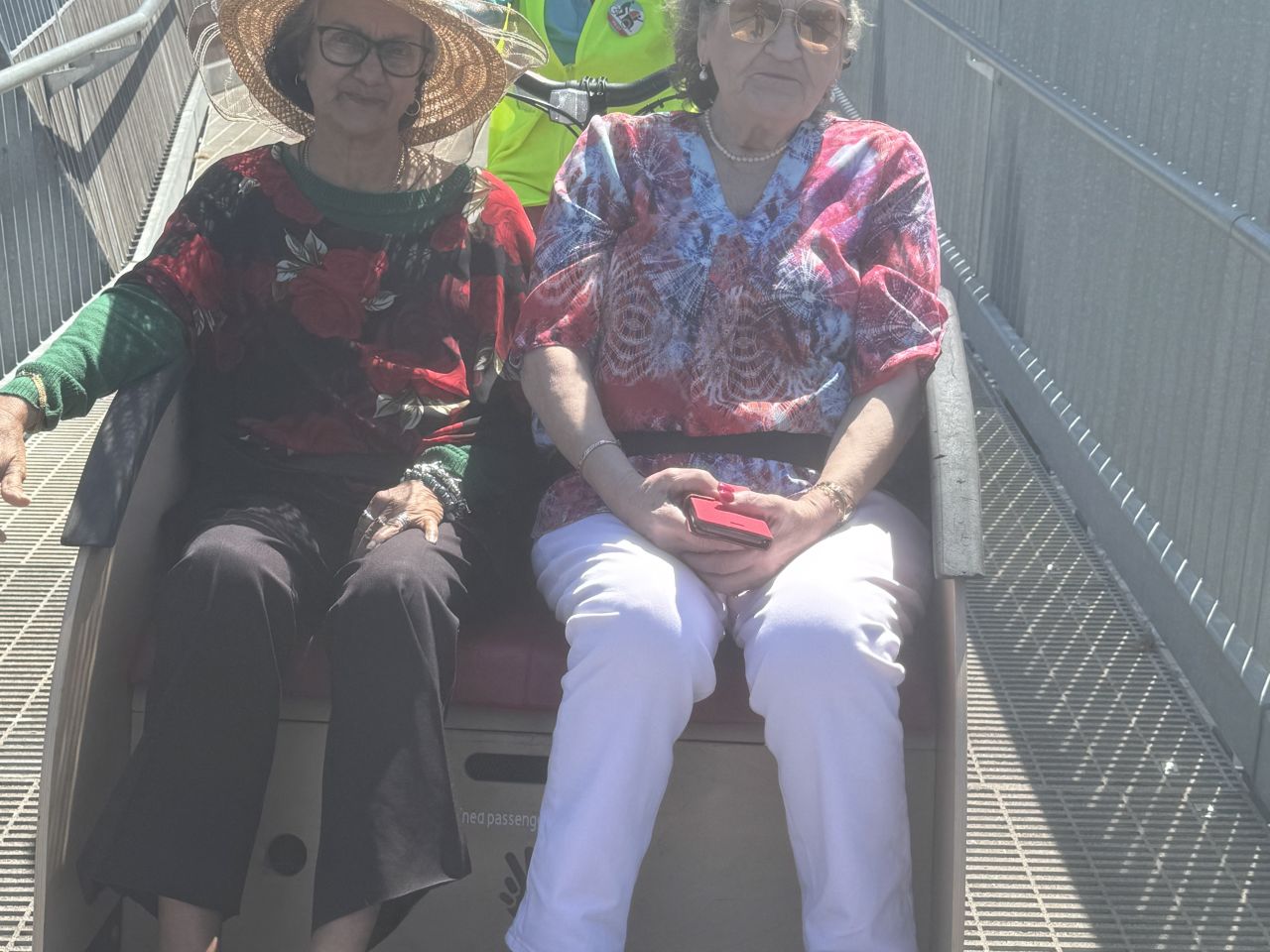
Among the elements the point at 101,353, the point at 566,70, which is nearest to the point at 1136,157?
the point at 566,70

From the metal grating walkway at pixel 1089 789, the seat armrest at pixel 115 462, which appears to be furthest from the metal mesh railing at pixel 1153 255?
the seat armrest at pixel 115 462

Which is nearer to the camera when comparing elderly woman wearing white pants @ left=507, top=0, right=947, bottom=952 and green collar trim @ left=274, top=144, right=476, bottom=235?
elderly woman wearing white pants @ left=507, top=0, right=947, bottom=952

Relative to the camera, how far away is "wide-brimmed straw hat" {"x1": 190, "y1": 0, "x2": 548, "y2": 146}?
122 inches

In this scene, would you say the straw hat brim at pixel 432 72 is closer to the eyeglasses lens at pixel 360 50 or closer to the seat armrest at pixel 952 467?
the eyeglasses lens at pixel 360 50

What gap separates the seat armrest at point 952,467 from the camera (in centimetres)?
242

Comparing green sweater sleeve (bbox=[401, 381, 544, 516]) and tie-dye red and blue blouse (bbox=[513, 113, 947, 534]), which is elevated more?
tie-dye red and blue blouse (bbox=[513, 113, 947, 534])

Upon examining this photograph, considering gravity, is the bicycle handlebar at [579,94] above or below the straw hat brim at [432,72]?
below

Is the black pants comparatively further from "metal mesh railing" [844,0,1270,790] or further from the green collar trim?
"metal mesh railing" [844,0,1270,790]

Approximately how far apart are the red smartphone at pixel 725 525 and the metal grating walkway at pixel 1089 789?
2.80 feet

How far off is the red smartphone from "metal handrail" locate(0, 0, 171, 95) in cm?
330

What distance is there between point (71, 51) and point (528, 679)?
3902 mm

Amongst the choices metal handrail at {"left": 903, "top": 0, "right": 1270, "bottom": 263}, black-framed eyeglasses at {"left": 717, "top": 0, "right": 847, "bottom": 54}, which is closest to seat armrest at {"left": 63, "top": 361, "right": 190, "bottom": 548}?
black-framed eyeglasses at {"left": 717, "top": 0, "right": 847, "bottom": 54}

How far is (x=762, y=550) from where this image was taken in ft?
8.62

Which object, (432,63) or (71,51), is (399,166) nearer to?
(432,63)
